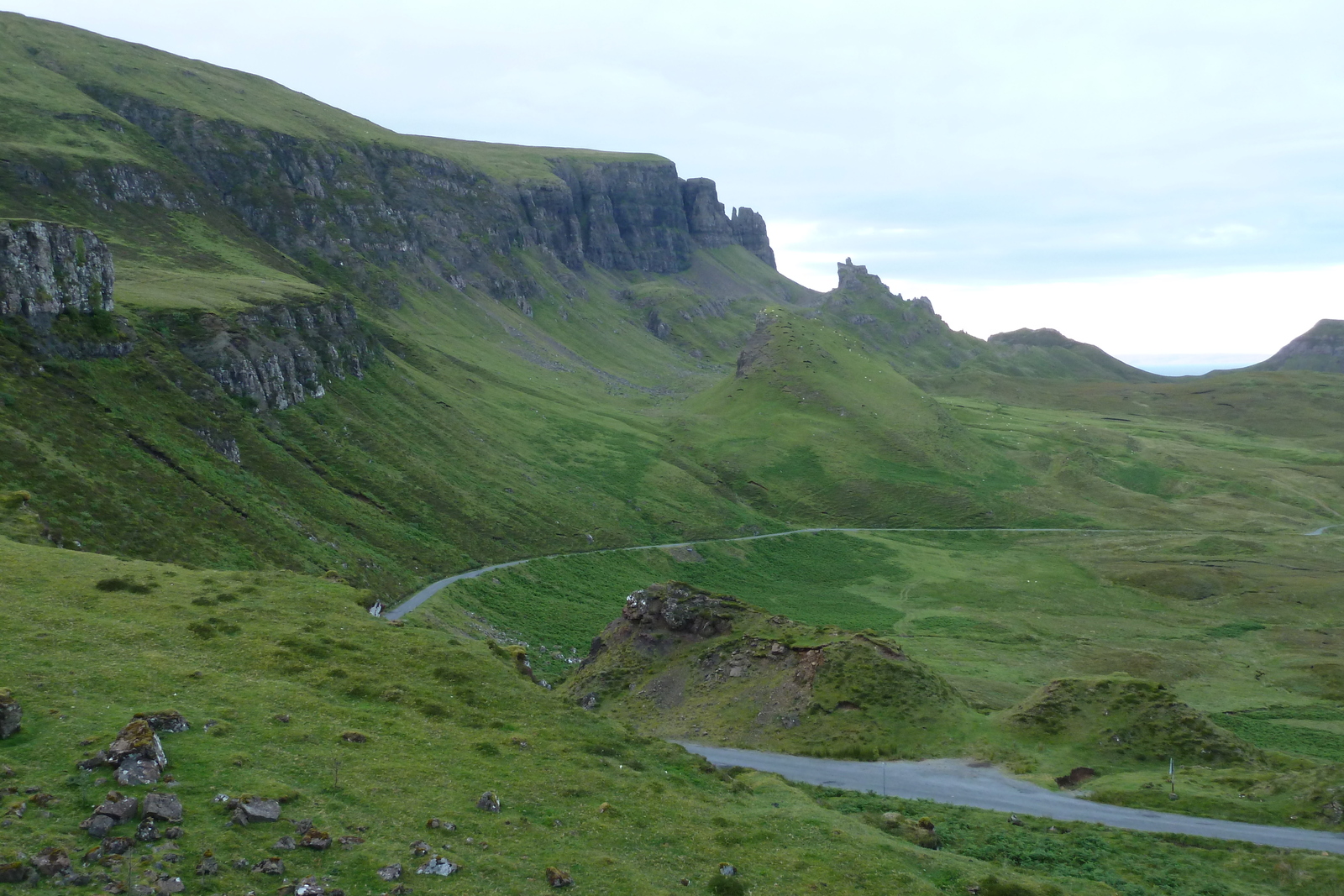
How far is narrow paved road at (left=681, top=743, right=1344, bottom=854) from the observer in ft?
167

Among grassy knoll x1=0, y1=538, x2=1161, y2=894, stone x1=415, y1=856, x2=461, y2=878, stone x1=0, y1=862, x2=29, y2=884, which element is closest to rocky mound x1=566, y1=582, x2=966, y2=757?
grassy knoll x1=0, y1=538, x2=1161, y2=894

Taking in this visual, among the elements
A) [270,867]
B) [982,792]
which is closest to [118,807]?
[270,867]

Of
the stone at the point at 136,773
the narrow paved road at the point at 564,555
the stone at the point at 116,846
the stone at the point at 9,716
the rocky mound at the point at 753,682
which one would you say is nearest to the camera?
the stone at the point at 116,846

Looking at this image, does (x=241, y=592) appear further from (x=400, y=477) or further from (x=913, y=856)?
(x=400, y=477)

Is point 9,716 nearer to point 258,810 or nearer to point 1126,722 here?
point 258,810

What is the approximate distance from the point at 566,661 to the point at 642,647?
2033 centimetres

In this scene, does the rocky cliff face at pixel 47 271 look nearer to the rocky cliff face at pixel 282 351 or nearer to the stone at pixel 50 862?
the rocky cliff face at pixel 282 351

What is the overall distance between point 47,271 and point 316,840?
96942 mm

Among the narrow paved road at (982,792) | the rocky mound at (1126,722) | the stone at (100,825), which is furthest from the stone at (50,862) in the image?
the rocky mound at (1126,722)

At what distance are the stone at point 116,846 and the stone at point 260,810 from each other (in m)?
3.34

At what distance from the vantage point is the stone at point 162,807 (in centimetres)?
2784

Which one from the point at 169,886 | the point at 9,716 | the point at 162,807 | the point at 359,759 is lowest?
the point at 359,759

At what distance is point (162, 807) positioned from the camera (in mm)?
28094

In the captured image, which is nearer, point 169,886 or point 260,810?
point 169,886
